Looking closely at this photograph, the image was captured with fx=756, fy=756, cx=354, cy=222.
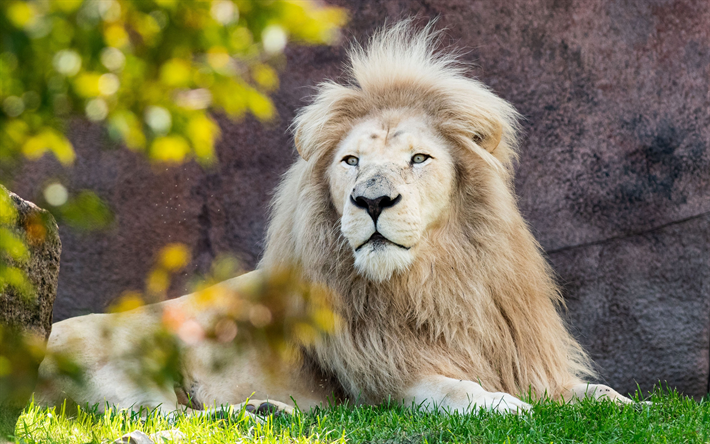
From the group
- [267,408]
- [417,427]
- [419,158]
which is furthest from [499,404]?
[419,158]

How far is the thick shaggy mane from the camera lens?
3557 mm

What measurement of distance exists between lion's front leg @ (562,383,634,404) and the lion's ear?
4.17 ft

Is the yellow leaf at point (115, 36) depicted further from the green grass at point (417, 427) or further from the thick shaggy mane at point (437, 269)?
the thick shaggy mane at point (437, 269)

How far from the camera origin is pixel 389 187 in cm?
335

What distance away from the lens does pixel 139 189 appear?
526cm

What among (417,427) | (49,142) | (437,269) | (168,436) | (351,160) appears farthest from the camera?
(351,160)

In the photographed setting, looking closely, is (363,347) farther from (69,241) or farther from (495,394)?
(69,241)

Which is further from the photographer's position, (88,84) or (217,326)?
(217,326)

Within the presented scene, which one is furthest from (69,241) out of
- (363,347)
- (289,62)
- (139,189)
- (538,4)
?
(538,4)

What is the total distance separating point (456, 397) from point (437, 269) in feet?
2.21

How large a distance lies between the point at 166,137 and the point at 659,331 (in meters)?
4.78

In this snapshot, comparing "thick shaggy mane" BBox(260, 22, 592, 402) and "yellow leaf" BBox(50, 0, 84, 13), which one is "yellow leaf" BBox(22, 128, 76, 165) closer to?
"yellow leaf" BBox(50, 0, 84, 13)

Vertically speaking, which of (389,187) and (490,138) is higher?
(490,138)

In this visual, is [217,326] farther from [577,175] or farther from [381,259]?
[577,175]
